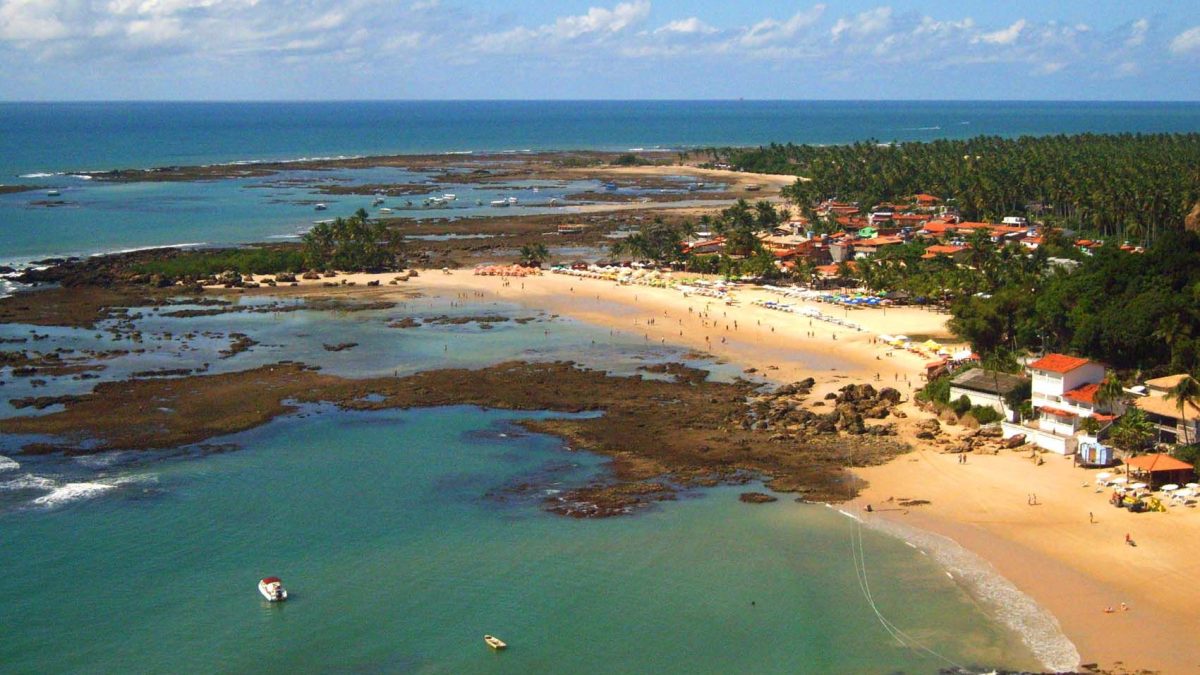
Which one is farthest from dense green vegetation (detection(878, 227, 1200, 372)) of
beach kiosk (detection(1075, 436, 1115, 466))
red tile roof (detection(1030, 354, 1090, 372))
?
beach kiosk (detection(1075, 436, 1115, 466))

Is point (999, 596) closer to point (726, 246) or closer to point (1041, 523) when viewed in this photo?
point (1041, 523)

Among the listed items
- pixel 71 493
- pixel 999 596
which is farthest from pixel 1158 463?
pixel 71 493

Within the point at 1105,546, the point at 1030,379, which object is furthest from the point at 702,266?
the point at 1105,546

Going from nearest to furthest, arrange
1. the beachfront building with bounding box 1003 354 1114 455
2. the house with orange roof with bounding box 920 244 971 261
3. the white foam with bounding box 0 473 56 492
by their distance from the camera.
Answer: the white foam with bounding box 0 473 56 492 < the beachfront building with bounding box 1003 354 1114 455 < the house with orange roof with bounding box 920 244 971 261

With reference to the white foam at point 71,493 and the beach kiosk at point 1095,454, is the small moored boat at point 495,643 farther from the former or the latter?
the beach kiosk at point 1095,454

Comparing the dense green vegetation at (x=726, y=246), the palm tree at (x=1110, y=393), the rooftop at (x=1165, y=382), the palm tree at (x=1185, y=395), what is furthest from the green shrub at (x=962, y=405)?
the dense green vegetation at (x=726, y=246)

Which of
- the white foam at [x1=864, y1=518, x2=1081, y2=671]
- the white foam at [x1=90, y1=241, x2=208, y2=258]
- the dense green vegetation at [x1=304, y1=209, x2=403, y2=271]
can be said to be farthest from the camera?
the white foam at [x1=90, y1=241, x2=208, y2=258]

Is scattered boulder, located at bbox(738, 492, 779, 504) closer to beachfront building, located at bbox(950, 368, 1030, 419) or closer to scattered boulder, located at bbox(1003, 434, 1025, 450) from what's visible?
scattered boulder, located at bbox(1003, 434, 1025, 450)
